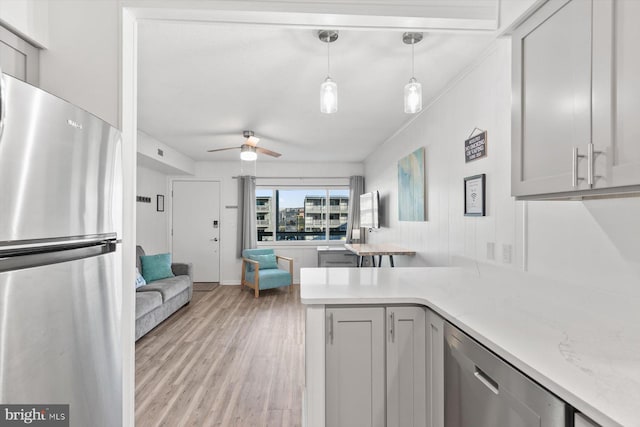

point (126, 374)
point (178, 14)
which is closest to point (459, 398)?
point (126, 374)

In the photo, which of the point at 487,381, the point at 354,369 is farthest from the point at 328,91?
the point at 487,381

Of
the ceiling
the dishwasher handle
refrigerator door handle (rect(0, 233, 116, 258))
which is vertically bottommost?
the dishwasher handle

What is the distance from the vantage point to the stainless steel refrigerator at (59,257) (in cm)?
82

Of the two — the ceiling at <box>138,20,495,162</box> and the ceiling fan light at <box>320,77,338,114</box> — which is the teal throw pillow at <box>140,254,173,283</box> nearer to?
the ceiling at <box>138,20,495,162</box>

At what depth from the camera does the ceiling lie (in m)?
2.05

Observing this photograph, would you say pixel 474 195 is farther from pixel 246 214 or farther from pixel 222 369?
pixel 246 214

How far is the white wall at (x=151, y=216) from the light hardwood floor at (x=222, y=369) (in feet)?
5.15

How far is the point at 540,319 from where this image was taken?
1.26 meters

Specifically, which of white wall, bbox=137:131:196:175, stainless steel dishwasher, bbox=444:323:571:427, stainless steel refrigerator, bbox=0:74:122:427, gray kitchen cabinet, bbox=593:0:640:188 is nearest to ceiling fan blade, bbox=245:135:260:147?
white wall, bbox=137:131:196:175

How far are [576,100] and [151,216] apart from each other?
585cm

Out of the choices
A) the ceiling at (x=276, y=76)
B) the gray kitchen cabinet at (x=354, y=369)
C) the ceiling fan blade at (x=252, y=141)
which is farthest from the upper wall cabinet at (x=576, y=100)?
Answer: the ceiling fan blade at (x=252, y=141)

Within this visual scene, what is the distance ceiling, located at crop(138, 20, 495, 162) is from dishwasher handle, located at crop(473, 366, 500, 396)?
4.96 feet

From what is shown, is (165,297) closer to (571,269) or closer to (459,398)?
(459,398)

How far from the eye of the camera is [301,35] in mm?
2033
